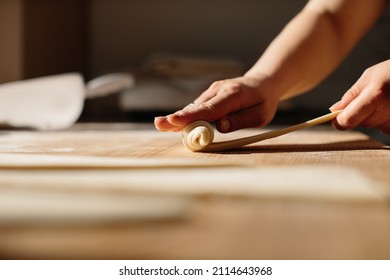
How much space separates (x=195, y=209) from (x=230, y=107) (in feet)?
1.25

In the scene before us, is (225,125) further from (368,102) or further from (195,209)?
(195,209)

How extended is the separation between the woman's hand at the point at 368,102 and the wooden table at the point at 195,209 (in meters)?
0.14

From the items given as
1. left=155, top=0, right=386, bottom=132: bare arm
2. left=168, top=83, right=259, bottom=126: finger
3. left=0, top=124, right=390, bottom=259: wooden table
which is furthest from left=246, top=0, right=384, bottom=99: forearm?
left=0, top=124, right=390, bottom=259: wooden table

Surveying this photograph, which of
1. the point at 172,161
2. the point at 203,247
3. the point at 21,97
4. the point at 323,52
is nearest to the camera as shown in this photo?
the point at 203,247

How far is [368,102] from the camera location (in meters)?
0.61

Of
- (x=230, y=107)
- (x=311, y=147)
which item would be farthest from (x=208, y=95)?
(x=311, y=147)

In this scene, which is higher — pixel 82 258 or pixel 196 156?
pixel 196 156

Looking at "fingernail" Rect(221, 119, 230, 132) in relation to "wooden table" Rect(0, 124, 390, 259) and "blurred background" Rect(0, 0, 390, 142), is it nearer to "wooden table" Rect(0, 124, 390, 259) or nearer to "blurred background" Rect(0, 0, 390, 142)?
"wooden table" Rect(0, 124, 390, 259)

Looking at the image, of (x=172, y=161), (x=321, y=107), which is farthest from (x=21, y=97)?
(x=321, y=107)

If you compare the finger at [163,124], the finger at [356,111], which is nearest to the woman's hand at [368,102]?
the finger at [356,111]

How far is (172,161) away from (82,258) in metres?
0.25

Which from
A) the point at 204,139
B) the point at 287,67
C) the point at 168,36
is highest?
the point at 168,36

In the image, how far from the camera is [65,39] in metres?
1.99

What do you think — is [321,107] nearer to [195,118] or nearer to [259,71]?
[259,71]
